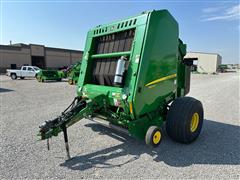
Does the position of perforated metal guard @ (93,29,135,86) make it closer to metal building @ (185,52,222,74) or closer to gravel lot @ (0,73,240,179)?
gravel lot @ (0,73,240,179)

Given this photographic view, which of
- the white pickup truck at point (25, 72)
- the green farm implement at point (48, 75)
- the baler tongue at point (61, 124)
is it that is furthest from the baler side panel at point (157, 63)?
the white pickup truck at point (25, 72)

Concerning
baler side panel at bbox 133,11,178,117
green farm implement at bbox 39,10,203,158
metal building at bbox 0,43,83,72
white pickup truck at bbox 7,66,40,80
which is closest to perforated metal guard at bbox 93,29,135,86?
green farm implement at bbox 39,10,203,158

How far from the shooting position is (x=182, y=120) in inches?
145

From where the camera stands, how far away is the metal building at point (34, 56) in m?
37.6

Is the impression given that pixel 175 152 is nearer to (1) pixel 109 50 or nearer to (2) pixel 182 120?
(2) pixel 182 120

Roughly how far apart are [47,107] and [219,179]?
6279 mm

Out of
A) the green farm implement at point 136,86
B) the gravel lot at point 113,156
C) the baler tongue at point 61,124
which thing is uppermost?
the green farm implement at point 136,86

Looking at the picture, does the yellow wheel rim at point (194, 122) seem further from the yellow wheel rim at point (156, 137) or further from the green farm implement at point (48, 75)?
the green farm implement at point (48, 75)

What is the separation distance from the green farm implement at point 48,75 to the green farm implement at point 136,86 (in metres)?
16.0

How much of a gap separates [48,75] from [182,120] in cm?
1795

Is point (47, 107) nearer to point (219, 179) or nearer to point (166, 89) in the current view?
point (166, 89)

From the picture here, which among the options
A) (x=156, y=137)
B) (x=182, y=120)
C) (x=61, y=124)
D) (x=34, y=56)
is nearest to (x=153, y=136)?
(x=156, y=137)

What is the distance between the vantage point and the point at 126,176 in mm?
2842

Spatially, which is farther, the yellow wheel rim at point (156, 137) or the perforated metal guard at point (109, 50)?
the perforated metal guard at point (109, 50)
